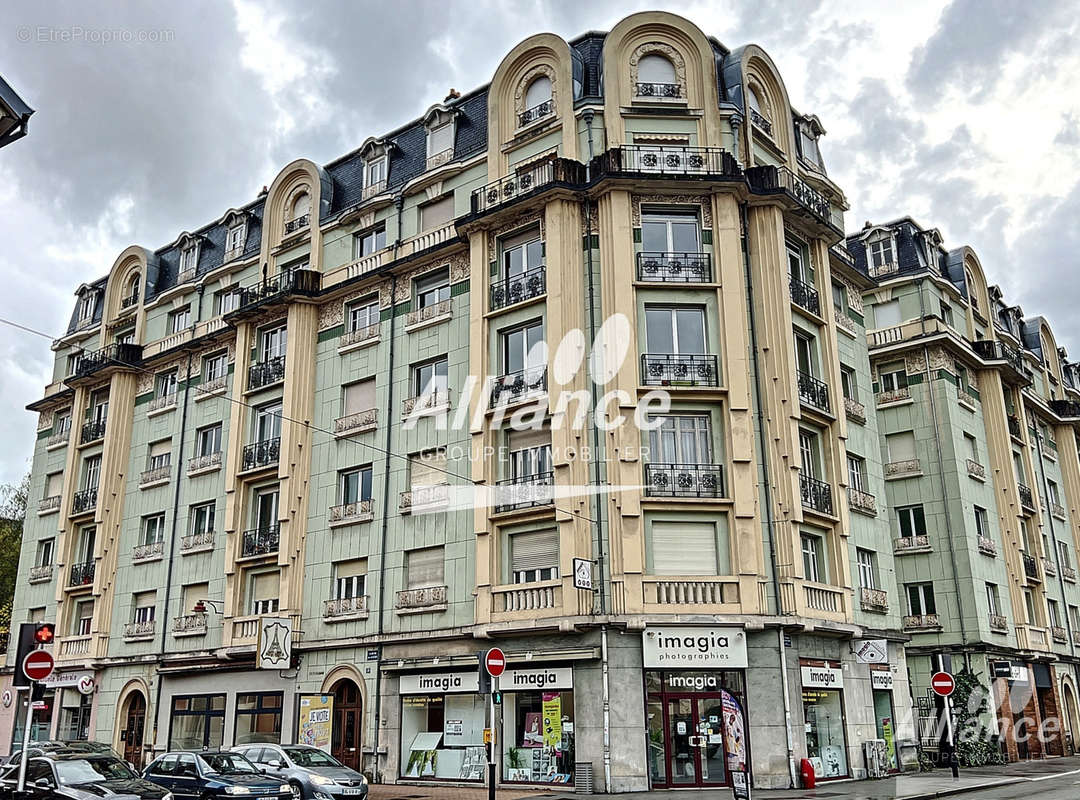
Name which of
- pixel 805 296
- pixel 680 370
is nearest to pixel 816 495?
pixel 680 370

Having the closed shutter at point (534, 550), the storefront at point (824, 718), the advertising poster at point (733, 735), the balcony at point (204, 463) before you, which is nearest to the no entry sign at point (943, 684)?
the storefront at point (824, 718)

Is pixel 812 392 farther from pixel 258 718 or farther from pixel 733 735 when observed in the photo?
pixel 258 718

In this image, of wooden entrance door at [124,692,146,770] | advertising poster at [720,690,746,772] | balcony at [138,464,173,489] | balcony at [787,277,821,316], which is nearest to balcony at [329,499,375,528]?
balcony at [138,464,173,489]

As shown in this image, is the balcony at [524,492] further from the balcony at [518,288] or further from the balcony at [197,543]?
the balcony at [197,543]

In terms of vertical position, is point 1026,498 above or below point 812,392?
below

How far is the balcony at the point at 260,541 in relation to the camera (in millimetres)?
32156

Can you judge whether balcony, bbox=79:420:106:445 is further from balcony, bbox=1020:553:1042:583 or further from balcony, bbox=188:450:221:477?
balcony, bbox=1020:553:1042:583

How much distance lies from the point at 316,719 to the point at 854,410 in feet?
63.6

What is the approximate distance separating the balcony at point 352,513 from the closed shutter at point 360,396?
10.5 feet

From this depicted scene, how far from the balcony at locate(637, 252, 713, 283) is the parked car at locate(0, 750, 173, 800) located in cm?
1693

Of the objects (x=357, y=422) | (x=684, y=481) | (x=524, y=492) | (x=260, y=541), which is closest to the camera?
(x=684, y=481)

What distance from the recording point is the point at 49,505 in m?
42.3

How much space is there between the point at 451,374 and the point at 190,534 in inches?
520

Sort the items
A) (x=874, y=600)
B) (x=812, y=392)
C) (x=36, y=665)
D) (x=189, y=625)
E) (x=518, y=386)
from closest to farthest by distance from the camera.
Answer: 1. (x=36, y=665)
2. (x=518, y=386)
3. (x=812, y=392)
4. (x=874, y=600)
5. (x=189, y=625)
